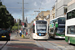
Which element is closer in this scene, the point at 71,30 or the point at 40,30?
the point at 71,30

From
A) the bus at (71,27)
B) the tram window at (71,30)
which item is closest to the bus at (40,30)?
the bus at (71,27)

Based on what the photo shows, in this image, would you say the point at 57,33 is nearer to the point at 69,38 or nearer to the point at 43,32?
the point at 43,32

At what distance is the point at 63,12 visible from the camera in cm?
4506

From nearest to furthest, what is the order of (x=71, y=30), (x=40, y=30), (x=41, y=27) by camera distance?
(x=71, y=30)
(x=40, y=30)
(x=41, y=27)

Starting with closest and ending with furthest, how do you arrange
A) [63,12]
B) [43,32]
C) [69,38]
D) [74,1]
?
[69,38]
[43,32]
[74,1]
[63,12]

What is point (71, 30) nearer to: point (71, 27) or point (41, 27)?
point (71, 27)

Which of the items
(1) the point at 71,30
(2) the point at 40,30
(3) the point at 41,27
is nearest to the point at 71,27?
(1) the point at 71,30

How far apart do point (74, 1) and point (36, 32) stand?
48.9ft

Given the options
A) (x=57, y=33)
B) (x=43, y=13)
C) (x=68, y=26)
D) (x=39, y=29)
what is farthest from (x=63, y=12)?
(x=43, y=13)

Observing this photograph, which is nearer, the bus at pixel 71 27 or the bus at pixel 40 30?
the bus at pixel 71 27

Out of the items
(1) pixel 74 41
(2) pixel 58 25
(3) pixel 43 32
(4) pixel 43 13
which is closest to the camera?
(1) pixel 74 41

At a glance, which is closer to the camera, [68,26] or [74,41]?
[74,41]

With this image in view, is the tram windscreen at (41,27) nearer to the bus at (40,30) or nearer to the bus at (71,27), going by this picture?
the bus at (40,30)

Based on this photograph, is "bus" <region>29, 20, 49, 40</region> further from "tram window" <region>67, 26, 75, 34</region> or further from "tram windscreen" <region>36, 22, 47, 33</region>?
"tram window" <region>67, 26, 75, 34</region>
